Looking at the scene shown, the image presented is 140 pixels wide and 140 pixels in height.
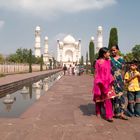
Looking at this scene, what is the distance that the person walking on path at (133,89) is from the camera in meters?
5.01

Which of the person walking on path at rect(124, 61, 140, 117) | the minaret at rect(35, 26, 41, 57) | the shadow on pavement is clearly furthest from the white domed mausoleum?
the person walking on path at rect(124, 61, 140, 117)

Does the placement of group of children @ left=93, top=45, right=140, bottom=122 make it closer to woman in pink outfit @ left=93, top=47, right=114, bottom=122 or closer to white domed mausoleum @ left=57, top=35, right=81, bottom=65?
woman in pink outfit @ left=93, top=47, right=114, bottom=122

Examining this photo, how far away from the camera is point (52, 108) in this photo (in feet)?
19.2

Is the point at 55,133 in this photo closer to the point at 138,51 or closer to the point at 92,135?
the point at 92,135

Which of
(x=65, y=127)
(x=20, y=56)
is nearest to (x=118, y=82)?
(x=65, y=127)

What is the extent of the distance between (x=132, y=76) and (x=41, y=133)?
2047mm

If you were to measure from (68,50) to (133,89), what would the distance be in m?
78.1

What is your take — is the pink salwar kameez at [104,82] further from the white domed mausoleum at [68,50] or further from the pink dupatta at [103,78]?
the white domed mausoleum at [68,50]

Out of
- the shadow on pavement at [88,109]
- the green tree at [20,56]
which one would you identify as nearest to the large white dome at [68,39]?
the green tree at [20,56]

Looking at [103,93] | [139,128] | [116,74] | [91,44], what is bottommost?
[139,128]

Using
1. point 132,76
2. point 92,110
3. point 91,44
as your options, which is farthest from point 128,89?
point 91,44

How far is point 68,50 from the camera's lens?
272 feet

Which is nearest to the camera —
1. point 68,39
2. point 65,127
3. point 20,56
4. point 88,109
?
point 65,127

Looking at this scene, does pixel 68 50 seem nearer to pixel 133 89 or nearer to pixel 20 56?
pixel 20 56
